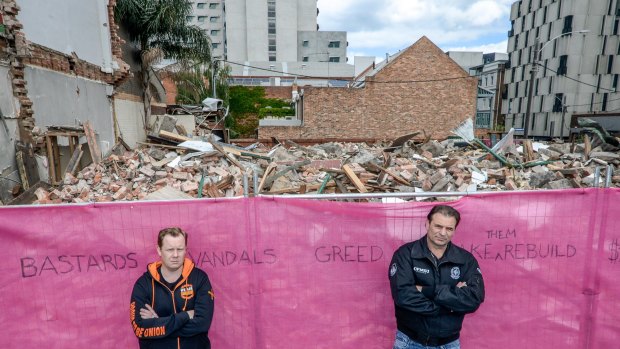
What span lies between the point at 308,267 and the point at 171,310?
49.8 inches

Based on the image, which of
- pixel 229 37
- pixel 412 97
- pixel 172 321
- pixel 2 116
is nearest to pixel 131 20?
pixel 2 116

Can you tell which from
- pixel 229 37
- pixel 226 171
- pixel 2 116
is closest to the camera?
pixel 2 116

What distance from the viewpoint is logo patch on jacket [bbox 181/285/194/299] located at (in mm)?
2822

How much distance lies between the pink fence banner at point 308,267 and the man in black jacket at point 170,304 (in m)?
0.46

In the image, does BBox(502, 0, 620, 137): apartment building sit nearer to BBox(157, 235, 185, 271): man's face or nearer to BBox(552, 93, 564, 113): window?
BBox(552, 93, 564, 113): window

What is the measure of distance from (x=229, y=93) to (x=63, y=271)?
37319 mm

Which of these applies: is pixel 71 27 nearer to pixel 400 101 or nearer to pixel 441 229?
pixel 441 229

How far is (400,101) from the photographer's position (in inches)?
1209

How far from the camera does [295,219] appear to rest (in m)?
A: 3.34

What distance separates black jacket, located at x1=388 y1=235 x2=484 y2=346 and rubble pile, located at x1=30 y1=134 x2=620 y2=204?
4809 mm

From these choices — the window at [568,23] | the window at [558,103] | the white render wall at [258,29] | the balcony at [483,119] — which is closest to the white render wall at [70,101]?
the balcony at [483,119]

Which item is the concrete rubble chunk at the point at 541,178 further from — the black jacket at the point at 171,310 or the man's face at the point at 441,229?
the black jacket at the point at 171,310

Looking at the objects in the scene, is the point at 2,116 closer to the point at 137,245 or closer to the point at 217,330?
the point at 137,245

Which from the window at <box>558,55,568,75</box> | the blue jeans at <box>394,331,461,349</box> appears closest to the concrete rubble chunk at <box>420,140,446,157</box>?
the blue jeans at <box>394,331,461,349</box>
